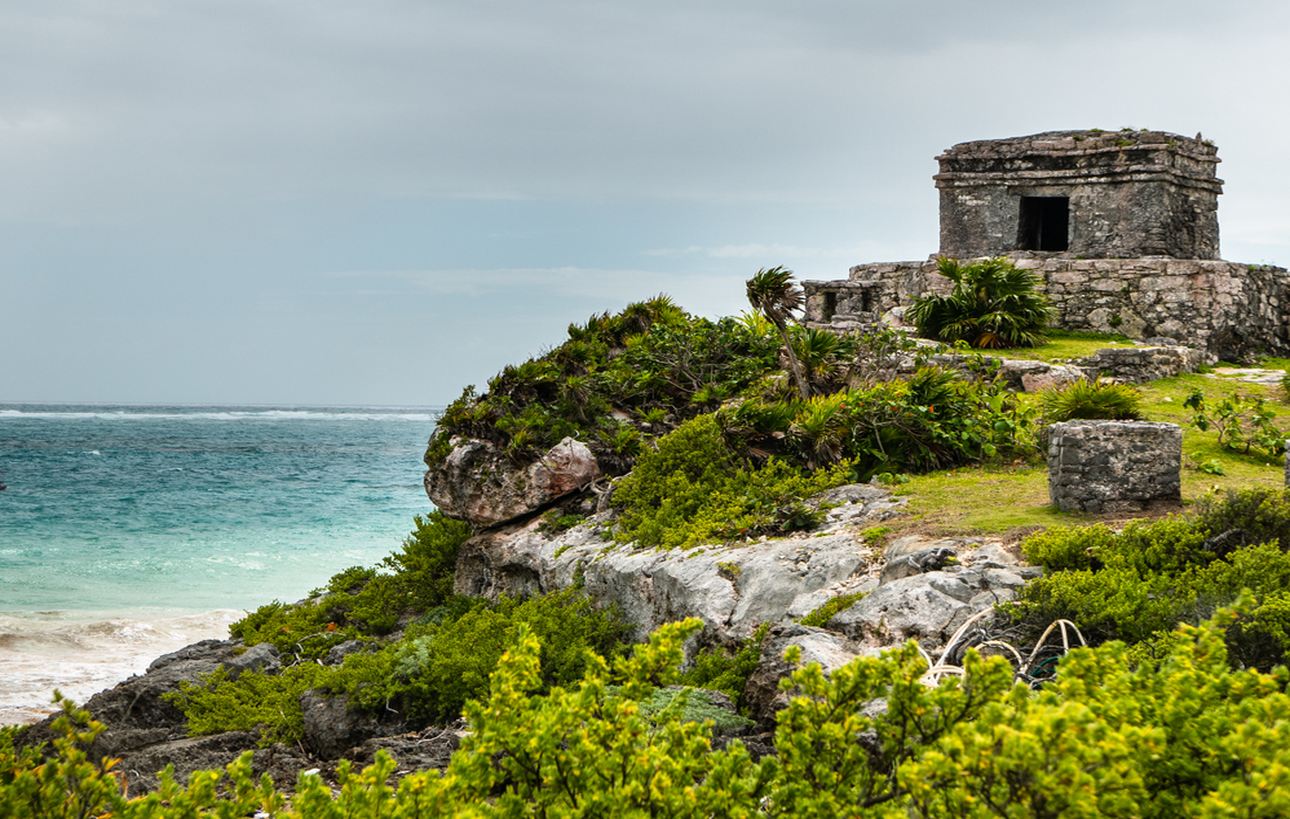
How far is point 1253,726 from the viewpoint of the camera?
2.78m

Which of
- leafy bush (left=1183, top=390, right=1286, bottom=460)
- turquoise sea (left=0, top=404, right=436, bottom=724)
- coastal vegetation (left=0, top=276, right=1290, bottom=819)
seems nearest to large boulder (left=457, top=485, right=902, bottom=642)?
coastal vegetation (left=0, top=276, right=1290, bottom=819)

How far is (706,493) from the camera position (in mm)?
9695

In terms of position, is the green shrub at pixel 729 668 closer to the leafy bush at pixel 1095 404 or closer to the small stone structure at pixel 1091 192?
the leafy bush at pixel 1095 404

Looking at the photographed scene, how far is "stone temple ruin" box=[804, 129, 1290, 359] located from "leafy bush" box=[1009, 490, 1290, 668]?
893 cm

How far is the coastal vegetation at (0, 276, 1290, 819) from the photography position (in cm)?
305

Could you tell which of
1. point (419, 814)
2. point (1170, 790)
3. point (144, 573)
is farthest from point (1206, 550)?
point (144, 573)

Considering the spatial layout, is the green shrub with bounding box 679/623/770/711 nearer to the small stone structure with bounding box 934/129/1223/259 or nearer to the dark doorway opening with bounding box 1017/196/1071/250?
the small stone structure with bounding box 934/129/1223/259

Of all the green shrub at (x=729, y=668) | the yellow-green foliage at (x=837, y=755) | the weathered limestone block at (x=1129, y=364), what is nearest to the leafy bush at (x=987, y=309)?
the weathered limestone block at (x=1129, y=364)

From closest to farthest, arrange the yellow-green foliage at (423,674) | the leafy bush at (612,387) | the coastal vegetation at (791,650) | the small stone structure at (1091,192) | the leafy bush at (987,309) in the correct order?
the coastal vegetation at (791,650)
the yellow-green foliage at (423,674)
the leafy bush at (612,387)
the leafy bush at (987,309)
the small stone structure at (1091,192)

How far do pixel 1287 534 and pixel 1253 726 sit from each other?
13.2 ft

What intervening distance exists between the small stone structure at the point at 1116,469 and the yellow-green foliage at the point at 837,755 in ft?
14.6

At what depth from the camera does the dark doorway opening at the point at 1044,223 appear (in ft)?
58.7

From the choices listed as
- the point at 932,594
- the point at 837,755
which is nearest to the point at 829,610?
the point at 932,594

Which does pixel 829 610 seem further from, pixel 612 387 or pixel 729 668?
pixel 612 387
